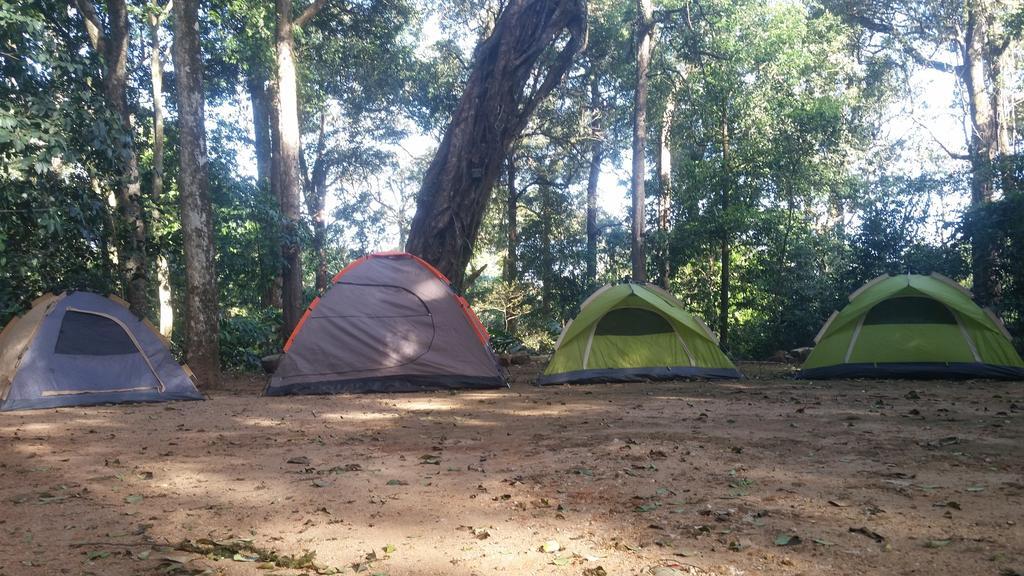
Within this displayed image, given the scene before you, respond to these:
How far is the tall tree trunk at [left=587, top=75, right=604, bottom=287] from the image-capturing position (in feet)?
65.9

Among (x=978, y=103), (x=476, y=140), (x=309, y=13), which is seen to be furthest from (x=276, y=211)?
(x=978, y=103)

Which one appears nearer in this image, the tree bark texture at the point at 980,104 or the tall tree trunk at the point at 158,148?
the tall tree trunk at the point at 158,148

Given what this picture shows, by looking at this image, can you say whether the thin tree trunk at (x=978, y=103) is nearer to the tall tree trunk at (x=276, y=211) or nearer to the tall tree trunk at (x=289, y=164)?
the tall tree trunk at (x=289, y=164)

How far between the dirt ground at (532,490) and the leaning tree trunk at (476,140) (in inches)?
250

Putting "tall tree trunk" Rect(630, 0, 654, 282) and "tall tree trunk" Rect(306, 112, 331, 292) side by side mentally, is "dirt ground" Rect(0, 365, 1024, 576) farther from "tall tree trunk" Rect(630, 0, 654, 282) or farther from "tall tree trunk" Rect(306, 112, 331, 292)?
"tall tree trunk" Rect(306, 112, 331, 292)

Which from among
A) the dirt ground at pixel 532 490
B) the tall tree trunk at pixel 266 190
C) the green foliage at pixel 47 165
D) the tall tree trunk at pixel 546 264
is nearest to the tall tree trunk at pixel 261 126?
the tall tree trunk at pixel 266 190

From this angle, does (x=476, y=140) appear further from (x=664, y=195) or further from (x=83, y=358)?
(x=83, y=358)

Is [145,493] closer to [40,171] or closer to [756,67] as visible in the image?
[40,171]

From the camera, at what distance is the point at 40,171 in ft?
26.3

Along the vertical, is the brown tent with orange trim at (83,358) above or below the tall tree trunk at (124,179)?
below

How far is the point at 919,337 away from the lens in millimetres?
9383

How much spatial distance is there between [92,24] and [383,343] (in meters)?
7.11

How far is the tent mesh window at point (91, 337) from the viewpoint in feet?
26.4

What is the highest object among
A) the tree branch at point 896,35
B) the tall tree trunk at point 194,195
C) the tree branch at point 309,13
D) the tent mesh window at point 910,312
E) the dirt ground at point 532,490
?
the tree branch at point 896,35
